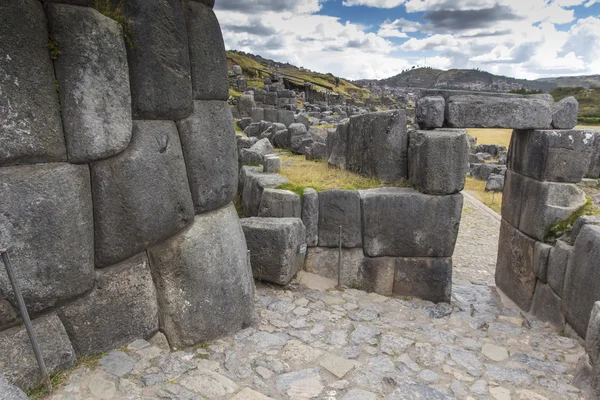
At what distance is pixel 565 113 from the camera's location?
6609 mm

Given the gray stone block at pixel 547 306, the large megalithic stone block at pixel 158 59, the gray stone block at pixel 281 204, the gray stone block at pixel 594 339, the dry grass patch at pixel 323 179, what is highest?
the large megalithic stone block at pixel 158 59

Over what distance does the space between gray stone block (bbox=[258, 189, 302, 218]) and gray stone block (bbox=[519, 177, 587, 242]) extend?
3.67 meters

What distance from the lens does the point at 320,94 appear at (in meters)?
51.1

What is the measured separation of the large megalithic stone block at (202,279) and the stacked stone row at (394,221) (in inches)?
73.9

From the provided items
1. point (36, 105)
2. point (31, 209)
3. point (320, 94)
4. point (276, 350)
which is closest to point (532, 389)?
point (276, 350)

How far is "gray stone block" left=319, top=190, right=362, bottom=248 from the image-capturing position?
6323mm

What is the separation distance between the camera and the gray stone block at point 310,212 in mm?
6301

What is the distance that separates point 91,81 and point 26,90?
411 millimetres

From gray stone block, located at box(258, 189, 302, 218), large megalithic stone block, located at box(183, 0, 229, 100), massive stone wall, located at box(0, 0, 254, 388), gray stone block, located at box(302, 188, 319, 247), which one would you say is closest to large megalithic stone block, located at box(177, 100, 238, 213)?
massive stone wall, located at box(0, 0, 254, 388)

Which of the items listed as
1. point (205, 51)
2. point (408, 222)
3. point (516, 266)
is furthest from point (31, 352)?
point (516, 266)

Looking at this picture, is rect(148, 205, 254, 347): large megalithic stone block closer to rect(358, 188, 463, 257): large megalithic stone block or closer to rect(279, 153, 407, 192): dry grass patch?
rect(279, 153, 407, 192): dry grass patch

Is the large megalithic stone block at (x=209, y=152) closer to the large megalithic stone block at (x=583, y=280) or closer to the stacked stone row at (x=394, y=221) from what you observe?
the stacked stone row at (x=394, y=221)

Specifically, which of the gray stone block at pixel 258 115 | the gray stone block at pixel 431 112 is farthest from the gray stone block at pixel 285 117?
the gray stone block at pixel 431 112

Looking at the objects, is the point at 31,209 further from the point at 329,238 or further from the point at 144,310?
the point at 329,238
